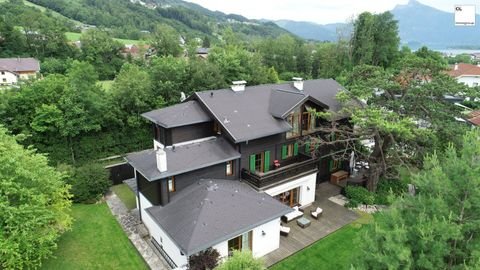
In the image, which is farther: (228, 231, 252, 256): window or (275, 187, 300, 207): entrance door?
(275, 187, 300, 207): entrance door

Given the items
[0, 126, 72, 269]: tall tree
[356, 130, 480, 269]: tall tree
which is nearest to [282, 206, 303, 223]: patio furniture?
[356, 130, 480, 269]: tall tree

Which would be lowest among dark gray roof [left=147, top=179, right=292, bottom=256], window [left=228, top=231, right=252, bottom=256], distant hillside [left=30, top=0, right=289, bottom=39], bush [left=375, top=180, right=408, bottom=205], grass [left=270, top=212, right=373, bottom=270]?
grass [left=270, top=212, right=373, bottom=270]

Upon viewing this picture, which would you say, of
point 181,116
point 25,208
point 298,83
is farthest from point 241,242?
point 298,83

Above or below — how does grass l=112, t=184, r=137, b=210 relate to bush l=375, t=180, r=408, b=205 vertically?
below

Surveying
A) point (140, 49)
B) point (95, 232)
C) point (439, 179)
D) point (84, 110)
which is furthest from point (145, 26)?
point (439, 179)

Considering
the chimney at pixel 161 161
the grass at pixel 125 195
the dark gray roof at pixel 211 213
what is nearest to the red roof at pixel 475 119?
the dark gray roof at pixel 211 213

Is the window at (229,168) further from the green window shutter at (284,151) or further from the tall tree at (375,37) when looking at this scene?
the tall tree at (375,37)

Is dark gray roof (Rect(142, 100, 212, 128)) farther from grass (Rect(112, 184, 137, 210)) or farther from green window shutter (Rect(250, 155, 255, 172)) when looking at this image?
grass (Rect(112, 184, 137, 210))

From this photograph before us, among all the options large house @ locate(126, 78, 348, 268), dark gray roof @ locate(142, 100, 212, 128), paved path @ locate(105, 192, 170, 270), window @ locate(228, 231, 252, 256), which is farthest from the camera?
dark gray roof @ locate(142, 100, 212, 128)
